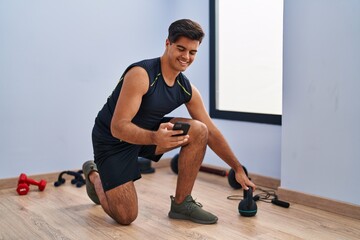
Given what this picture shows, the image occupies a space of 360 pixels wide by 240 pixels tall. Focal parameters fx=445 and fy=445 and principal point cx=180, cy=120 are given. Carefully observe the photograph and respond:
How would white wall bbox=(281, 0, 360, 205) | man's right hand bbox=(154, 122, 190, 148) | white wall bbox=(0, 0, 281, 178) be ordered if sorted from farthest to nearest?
white wall bbox=(0, 0, 281, 178) < white wall bbox=(281, 0, 360, 205) < man's right hand bbox=(154, 122, 190, 148)

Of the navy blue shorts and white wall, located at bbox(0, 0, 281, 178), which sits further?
white wall, located at bbox(0, 0, 281, 178)

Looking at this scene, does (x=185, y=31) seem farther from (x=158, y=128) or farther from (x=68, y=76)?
(x=68, y=76)

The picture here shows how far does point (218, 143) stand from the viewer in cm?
231

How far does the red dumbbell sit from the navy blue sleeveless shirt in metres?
0.83

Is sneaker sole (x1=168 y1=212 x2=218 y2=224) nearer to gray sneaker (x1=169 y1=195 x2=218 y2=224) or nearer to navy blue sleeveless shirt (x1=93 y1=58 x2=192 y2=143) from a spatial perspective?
gray sneaker (x1=169 y1=195 x2=218 y2=224)

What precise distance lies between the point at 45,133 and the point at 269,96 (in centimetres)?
161

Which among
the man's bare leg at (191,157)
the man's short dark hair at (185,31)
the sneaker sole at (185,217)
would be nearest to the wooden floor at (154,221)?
the sneaker sole at (185,217)

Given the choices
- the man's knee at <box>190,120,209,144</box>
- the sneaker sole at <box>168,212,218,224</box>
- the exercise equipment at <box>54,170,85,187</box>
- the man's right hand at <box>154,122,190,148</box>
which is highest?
the man's right hand at <box>154,122,190,148</box>

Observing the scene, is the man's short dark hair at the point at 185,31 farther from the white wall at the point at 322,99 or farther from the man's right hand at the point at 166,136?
the white wall at the point at 322,99

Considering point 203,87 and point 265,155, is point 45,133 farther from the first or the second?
point 265,155

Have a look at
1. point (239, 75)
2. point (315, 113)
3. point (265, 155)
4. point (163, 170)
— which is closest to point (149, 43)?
point (239, 75)

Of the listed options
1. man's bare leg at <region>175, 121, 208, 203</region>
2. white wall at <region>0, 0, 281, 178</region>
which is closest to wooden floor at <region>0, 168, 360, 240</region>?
man's bare leg at <region>175, 121, 208, 203</region>

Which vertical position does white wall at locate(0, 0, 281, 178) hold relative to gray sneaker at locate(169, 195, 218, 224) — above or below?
above

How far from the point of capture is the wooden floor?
2070 millimetres
